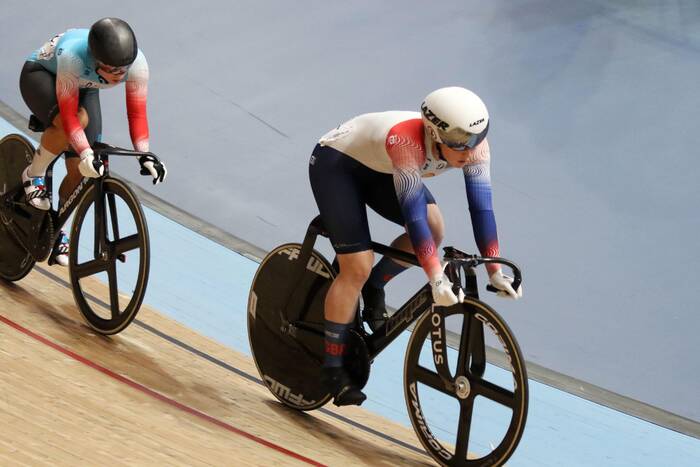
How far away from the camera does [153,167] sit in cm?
404

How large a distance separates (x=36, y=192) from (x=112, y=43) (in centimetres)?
95

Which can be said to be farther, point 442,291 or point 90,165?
point 90,165

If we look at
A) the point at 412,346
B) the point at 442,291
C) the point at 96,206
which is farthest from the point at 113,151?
the point at 442,291

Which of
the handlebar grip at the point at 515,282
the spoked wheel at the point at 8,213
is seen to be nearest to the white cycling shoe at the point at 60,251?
the spoked wheel at the point at 8,213

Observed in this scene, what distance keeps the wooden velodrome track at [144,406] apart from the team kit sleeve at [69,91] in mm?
820

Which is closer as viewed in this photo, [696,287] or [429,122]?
[429,122]

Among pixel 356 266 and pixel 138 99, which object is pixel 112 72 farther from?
pixel 356 266

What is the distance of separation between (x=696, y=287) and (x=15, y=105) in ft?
16.3

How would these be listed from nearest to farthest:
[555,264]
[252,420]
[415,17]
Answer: [252,420], [555,264], [415,17]

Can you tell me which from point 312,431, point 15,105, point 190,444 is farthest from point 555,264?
point 15,105

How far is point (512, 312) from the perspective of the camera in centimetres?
545

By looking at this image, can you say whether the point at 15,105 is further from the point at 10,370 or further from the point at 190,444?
the point at 190,444

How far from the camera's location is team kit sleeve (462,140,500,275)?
11.2ft

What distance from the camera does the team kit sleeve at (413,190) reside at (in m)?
3.27
